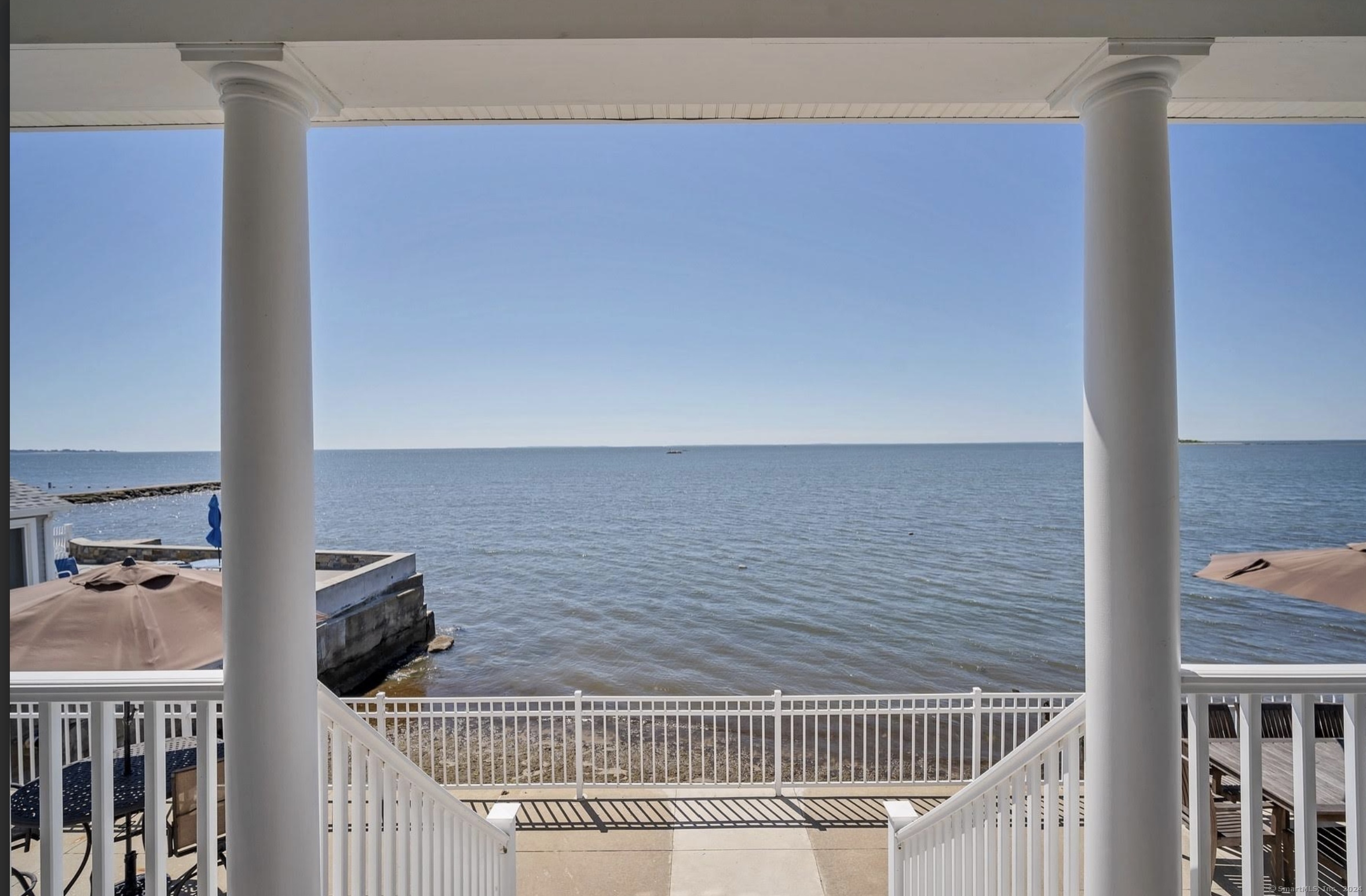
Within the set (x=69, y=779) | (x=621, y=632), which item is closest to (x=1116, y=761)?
(x=69, y=779)

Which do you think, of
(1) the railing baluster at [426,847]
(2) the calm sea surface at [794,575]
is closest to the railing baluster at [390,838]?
(1) the railing baluster at [426,847]

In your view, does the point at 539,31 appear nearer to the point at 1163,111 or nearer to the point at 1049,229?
the point at 1163,111

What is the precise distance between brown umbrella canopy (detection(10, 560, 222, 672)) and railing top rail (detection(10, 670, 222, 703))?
162 cm

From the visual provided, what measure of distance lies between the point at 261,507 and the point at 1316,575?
5.61 metres

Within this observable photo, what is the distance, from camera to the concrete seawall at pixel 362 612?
1170 centimetres

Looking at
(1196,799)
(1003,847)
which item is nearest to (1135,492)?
(1196,799)

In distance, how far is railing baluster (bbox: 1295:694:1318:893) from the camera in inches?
69.2

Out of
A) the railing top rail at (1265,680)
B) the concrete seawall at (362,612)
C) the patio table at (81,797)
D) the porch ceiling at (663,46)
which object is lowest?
the concrete seawall at (362,612)

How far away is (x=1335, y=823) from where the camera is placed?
11.3 feet

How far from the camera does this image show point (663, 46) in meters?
1.67

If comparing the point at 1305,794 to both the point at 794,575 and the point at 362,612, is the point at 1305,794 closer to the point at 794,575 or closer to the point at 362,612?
the point at 362,612

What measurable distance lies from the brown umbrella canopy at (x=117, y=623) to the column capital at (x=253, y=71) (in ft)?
8.31

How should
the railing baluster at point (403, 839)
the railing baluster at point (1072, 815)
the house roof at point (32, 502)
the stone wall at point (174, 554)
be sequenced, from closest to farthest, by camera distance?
the railing baluster at point (1072, 815)
the railing baluster at point (403, 839)
the house roof at point (32, 502)
the stone wall at point (174, 554)

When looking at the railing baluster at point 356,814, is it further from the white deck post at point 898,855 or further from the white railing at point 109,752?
the white deck post at point 898,855
